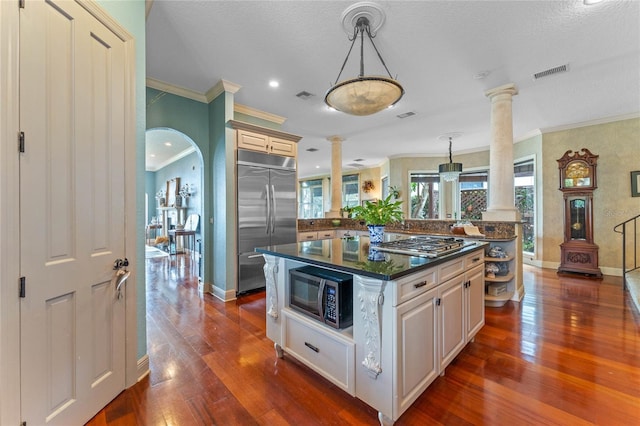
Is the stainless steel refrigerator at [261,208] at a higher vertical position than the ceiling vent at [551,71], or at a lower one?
lower

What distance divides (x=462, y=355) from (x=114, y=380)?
103 inches

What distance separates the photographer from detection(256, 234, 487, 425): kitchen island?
1.43 m

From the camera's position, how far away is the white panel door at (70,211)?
1302mm

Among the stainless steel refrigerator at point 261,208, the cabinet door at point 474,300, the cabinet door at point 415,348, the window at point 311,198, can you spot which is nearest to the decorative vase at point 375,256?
the cabinet door at point 415,348

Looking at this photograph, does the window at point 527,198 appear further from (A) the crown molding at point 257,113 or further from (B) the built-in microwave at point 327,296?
(B) the built-in microwave at point 327,296

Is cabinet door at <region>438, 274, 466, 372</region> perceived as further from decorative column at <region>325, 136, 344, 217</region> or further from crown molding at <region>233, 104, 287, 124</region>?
decorative column at <region>325, 136, 344, 217</region>

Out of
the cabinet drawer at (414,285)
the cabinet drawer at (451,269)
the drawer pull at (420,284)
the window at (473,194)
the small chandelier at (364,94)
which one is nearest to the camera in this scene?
the cabinet drawer at (414,285)

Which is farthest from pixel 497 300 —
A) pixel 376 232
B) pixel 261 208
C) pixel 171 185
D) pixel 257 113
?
pixel 171 185

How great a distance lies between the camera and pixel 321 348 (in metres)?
1.80

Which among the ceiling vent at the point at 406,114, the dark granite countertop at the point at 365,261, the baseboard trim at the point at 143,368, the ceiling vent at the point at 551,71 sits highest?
the ceiling vent at the point at 406,114

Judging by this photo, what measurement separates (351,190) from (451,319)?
9.46 meters

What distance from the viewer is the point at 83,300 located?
1548mm

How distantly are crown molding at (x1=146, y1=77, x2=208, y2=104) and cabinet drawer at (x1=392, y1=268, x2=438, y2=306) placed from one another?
12.6 ft

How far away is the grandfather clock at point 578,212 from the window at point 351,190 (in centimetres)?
660
